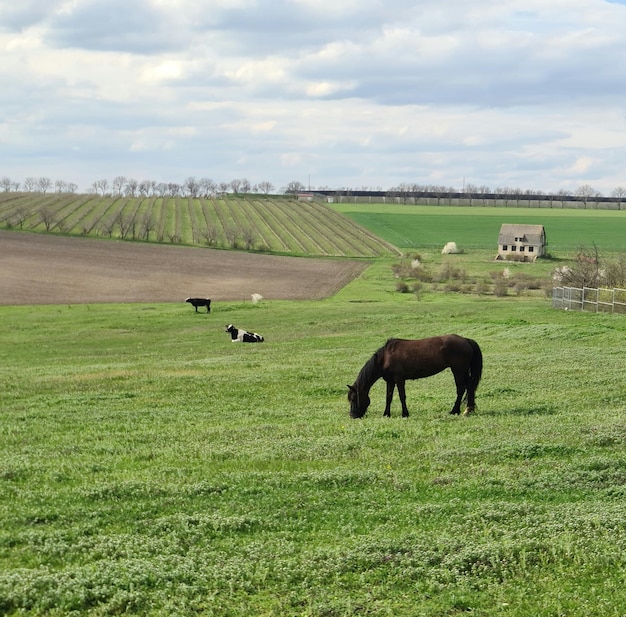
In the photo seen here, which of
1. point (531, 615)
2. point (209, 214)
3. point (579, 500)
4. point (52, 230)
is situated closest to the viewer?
point (531, 615)

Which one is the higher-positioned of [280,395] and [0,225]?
[0,225]

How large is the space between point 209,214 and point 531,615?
14667 centimetres

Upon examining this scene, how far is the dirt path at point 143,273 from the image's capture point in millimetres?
70438

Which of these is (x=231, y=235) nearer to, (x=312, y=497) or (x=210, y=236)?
(x=210, y=236)

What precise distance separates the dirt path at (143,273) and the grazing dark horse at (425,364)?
51.4m

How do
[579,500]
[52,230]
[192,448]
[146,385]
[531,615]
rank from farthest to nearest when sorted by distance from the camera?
[52,230], [146,385], [192,448], [579,500], [531,615]

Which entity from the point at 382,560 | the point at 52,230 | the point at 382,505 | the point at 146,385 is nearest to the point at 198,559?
the point at 382,560

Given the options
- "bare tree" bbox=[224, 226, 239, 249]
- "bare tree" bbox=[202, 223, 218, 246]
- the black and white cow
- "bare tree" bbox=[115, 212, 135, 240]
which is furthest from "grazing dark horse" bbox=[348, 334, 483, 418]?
"bare tree" bbox=[115, 212, 135, 240]

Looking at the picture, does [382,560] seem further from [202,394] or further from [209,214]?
[209,214]

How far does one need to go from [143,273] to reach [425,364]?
70313 millimetres

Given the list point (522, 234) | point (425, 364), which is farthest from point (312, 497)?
point (522, 234)

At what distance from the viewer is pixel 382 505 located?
1061 cm

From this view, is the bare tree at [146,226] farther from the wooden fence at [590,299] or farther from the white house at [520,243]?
the wooden fence at [590,299]

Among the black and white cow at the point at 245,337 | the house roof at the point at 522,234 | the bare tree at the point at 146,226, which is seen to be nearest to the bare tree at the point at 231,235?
the bare tree at the point at 146,226
